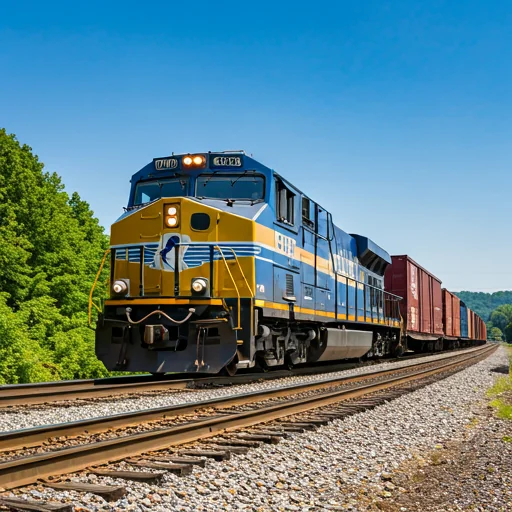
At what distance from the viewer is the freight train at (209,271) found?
10375mm

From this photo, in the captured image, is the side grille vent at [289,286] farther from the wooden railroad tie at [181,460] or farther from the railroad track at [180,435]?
the wooden railroad tie at [181,460]

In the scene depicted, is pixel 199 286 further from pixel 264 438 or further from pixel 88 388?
pixel 264 438

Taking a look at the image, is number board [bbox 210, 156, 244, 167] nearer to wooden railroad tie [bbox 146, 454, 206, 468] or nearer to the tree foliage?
wooden railroad tie [bbox 146, 454, 206, 468]

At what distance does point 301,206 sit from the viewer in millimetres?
13602

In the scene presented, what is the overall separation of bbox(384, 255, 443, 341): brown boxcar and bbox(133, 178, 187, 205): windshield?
51.3ft

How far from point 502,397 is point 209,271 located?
18.8ft

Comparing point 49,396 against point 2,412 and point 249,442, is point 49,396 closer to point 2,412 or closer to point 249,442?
point 2,412

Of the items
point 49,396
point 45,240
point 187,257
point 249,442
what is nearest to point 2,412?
point 49,396

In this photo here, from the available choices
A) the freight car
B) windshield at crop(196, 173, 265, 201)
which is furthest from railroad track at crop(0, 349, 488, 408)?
the freight car

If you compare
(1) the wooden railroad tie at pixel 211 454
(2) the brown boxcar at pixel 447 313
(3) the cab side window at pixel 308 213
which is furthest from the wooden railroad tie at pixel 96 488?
(2) the brown boxcar at pixel 447 313

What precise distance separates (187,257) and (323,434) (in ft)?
16.4

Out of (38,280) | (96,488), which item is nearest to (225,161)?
(96,488)

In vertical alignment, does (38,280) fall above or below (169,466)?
above

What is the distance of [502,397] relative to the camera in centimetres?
1118
